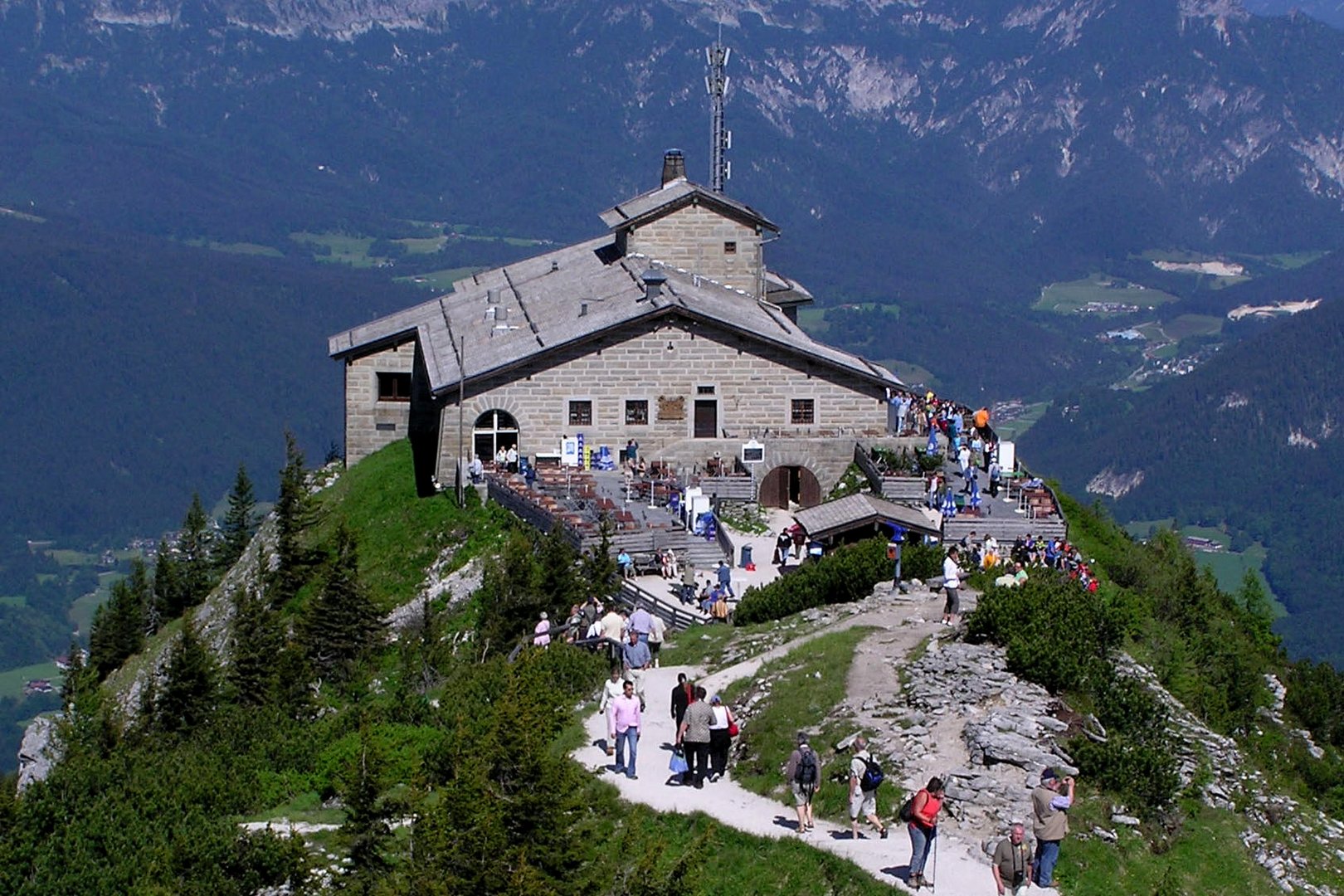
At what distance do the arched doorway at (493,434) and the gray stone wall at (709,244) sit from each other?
1851 cm

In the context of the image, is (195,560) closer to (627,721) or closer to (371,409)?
(371,409)

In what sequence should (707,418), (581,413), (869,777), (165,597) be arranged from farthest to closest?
(165,597)
(707,418)
(581,413)
(869,777)

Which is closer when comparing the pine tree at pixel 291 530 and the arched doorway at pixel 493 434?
the pine tree at pixel 291 530

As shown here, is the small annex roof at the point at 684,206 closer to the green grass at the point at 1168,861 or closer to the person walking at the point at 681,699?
the person walking at the point at 681,699

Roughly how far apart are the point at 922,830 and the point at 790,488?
3544cm

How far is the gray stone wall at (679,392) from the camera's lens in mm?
68000

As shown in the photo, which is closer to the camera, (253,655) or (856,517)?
(253,655)

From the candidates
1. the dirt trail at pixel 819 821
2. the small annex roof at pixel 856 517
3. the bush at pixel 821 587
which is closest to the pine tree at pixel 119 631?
the small annex roof at pixel 856 517

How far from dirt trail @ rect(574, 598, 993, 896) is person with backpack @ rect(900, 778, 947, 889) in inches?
8.6

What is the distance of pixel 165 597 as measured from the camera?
288 ft

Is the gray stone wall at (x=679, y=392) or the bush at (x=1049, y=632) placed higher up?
the gray stone wall at (x=679, y=392)

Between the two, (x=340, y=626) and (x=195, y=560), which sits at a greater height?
(x=195, y=560)

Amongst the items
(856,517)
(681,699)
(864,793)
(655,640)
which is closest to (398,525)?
(856,517)

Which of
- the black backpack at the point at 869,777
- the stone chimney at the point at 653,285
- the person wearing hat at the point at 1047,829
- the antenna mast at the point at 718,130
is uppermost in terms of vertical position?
the antenna mast at the point at 718,130
